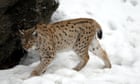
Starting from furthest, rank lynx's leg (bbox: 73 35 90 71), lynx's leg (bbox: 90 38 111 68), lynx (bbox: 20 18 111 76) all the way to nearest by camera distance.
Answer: lynx's leg (bbox: 90 38 111 68) → lynx's leg (bbox: 73 35 90 71) → lynx (bbox: 20 18 111 76)

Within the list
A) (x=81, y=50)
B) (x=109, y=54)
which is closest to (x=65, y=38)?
(x=81, y=50)

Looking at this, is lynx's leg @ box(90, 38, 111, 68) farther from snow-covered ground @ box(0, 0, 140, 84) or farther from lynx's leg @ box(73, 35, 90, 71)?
lynx's leg @ box(73, 35, 90, 71)

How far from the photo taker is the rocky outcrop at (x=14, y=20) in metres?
8.94

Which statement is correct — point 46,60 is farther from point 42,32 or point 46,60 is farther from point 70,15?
point 70,15

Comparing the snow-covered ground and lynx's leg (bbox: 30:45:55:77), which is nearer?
the snow-covered ground

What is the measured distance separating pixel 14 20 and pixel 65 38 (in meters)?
1.23

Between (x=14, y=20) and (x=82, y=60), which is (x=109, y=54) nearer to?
(x=82, y=60)

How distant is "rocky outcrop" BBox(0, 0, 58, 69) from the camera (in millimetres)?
8938

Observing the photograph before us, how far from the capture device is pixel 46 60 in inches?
340

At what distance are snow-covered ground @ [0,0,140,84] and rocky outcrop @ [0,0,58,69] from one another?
0.45 meters

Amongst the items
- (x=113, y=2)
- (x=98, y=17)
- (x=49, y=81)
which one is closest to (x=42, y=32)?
(x=49, y=81)

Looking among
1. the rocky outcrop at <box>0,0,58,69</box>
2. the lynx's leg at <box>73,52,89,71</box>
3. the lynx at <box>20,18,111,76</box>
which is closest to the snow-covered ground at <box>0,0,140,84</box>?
the lynx's leg at <box>73,52,89,71</box>

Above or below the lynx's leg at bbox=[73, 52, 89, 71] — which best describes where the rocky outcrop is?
above

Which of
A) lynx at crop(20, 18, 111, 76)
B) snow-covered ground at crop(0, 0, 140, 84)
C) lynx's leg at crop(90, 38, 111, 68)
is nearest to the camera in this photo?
snow-covered ground at crop(0, 0, 140, 84)
